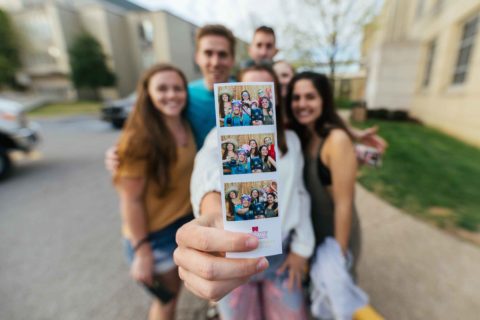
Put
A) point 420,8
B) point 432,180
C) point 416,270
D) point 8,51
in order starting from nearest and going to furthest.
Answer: point 416,270 → point 432,180 → point 420,8 → point 8,51

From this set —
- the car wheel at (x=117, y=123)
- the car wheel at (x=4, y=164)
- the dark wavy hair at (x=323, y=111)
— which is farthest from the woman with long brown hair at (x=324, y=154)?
the car wheel at (x=117, y=123)

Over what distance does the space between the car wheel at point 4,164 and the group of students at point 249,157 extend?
6.91m

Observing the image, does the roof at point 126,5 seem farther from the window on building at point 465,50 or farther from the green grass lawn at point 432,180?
the green grass lawn at point 432,180

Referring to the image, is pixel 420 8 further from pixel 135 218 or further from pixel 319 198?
pixel 135 218

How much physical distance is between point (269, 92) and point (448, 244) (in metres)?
3.50

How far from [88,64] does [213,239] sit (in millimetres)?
29725

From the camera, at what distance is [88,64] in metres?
24.0

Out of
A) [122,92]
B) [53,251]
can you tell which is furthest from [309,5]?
[122,92]

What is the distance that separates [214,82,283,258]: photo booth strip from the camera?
48cm

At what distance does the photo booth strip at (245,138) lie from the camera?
1.59ft

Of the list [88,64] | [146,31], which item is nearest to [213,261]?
[88,64]

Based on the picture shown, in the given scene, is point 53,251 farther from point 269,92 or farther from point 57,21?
point 57,21

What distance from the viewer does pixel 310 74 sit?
1364 millimetres

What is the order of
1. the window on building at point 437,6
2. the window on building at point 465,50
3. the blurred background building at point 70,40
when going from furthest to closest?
the blurred background building at point 70,40 → the window on building at point 437,6 → the window on building at point 465,50
